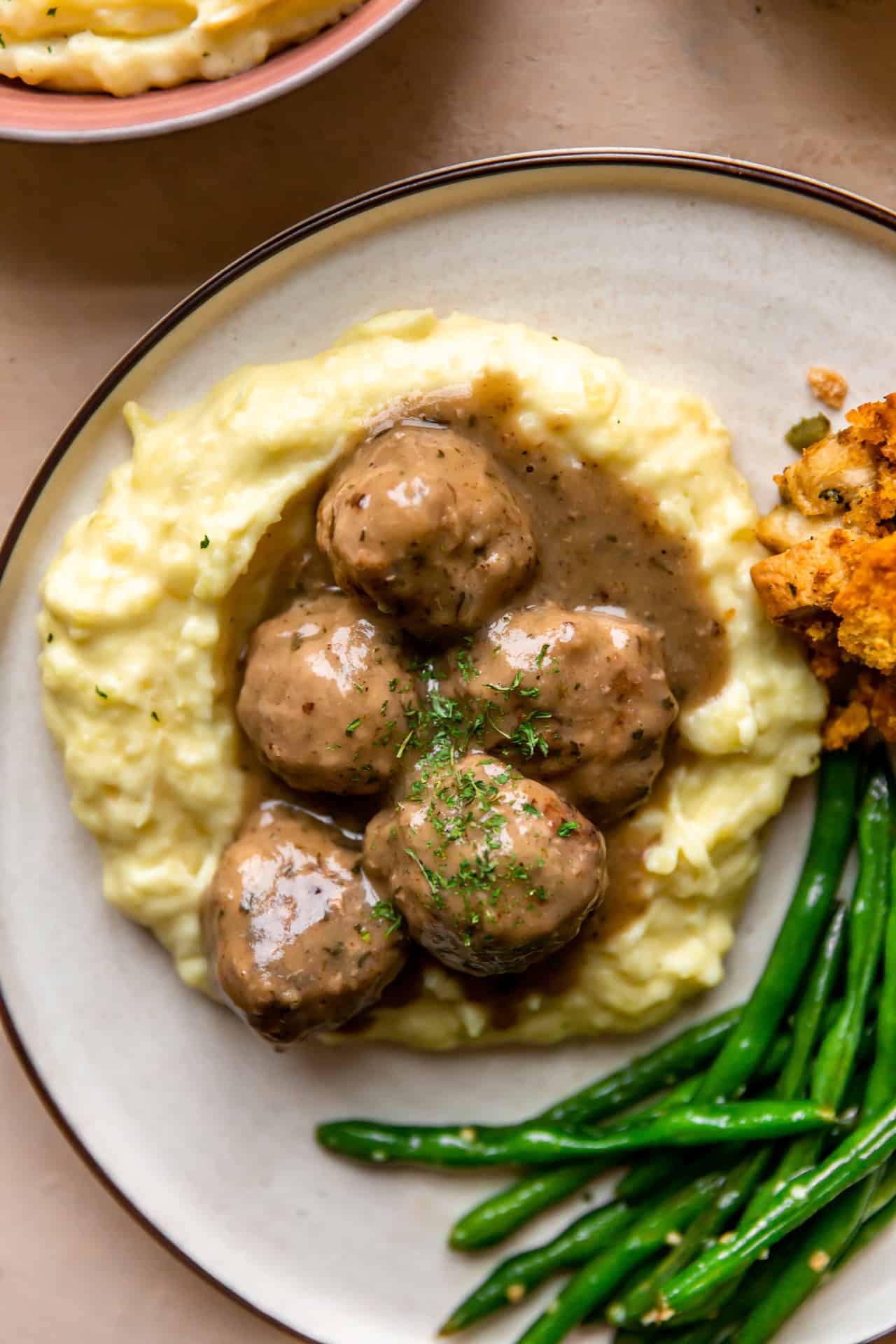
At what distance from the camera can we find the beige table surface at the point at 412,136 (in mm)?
4617

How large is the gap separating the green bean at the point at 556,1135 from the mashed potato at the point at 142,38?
3885mm

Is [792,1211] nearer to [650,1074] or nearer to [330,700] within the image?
[650,1074]

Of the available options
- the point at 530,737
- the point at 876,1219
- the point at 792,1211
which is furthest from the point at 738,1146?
the point at 530,737

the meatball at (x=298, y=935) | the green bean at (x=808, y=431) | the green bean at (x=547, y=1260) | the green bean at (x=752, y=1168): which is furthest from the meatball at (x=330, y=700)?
the green bean at (x=547, y=1260)

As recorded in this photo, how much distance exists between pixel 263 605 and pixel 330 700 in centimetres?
61

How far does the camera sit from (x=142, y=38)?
4137mm

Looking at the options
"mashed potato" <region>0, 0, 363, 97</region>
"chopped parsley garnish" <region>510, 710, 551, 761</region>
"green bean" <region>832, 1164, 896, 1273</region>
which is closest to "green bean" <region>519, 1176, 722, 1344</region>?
"green bean" <region>832, 1164, 896, 1273</region>

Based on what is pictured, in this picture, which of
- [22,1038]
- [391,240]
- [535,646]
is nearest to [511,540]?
[535,646]

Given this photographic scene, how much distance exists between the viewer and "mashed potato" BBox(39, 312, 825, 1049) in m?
4.10

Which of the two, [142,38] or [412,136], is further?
[412,136]

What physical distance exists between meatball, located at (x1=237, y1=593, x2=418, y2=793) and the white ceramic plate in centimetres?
106

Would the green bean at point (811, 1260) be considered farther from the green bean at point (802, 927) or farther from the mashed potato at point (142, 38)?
the mashed potato at point (142, 38)

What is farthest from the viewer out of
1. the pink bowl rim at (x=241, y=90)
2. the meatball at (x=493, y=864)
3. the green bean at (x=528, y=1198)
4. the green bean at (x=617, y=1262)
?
the green bean at (x=528, y=1198)

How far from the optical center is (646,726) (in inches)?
155
